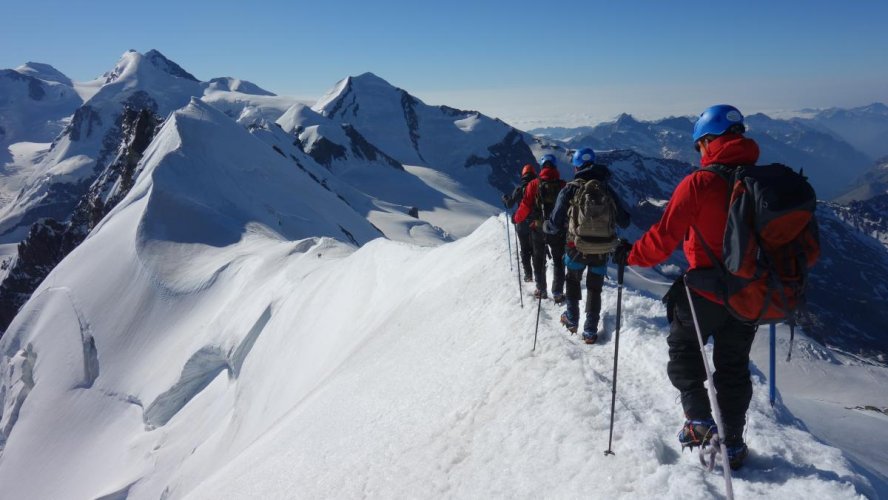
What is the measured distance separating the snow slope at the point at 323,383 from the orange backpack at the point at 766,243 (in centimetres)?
142

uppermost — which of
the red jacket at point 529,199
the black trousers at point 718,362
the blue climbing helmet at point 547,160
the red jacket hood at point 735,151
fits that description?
the red jacket hood at point 735,151

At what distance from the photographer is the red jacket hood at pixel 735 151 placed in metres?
3.79

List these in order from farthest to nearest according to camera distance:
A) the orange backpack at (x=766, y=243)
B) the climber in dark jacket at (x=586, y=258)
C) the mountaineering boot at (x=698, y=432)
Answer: the climber in dark jacket at (x=586, y=258), the mountaineering boot at (x=698, y=432), the orange backpack at (x=766, y=243)

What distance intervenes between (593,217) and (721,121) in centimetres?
255

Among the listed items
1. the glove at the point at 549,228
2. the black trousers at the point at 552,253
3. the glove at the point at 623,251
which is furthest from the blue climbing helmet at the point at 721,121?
the black trousers at the point at 552,253

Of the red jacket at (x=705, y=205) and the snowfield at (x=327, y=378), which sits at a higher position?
the red jacket at (x=705, y=205)

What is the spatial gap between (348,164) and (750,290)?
5709 inches

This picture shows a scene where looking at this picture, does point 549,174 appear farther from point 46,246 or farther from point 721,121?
point 46,246

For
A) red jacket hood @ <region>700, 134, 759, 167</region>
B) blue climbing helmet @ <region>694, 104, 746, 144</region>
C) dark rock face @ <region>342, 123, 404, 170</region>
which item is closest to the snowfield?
red jacket hood @ <region>700, 134, 759, 167</region>

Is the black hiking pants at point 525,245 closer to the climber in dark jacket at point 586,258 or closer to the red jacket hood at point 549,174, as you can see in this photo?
the red jacket hood at point 549,174

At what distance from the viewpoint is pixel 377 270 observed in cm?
1678

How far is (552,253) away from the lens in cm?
847

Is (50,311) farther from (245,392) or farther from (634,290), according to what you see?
(634,290)

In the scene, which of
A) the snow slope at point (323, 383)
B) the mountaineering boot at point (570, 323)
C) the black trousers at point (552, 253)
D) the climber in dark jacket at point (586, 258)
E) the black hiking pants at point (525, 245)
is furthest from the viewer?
the black hiking pants at point (525, 245)
